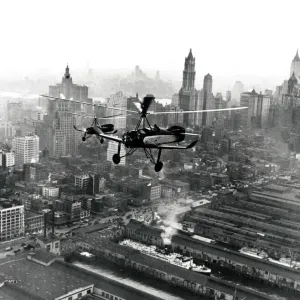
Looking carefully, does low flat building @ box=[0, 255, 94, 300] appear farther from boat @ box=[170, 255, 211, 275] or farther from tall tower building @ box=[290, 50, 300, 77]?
tall tower building @ box=[290, 50, 300, 77]

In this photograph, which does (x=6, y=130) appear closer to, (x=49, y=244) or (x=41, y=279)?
(x=49, y=244)

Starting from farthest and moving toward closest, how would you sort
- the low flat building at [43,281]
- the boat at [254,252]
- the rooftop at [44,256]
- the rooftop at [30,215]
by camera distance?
the rooftop at [30,215], the boat at [254,252], the rooftop at [44,256], the low flat building at [43,281]

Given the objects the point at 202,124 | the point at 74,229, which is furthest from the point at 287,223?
the point at 202,124

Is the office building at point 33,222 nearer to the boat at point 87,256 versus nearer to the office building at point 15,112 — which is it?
the boat at point 87,256

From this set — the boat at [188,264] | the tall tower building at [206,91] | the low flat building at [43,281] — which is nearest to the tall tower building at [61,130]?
the tall tower building at [206,91]

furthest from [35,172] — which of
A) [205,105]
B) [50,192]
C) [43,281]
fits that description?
[205,105]

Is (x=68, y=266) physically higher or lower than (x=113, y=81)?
lower

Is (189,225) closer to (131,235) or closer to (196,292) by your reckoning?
(131,235)
